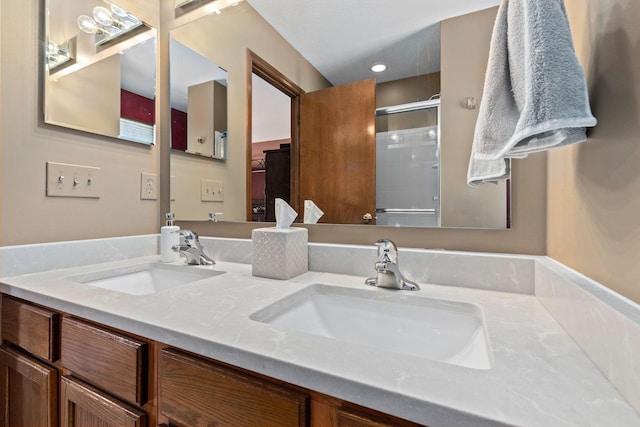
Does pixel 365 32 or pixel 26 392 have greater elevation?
pixel 365 32

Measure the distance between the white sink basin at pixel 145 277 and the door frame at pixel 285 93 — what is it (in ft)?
1.01

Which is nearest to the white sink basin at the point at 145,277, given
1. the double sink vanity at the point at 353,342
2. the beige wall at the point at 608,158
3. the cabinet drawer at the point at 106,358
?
the double sink vanity at the point at 353,342

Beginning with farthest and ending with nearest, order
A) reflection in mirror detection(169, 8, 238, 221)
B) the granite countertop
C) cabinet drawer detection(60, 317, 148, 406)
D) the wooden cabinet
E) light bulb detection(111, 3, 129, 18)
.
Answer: reflection in mirror detection(169, 8, 238, 221) < light bulb detection(111, 3, 129, 18) < cabinet drawer detection(60, 317, 148, 406) < the wooden cabinet < the granite countertop

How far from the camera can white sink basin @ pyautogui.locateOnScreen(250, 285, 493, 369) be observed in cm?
65

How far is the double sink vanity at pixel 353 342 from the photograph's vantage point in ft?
1.16

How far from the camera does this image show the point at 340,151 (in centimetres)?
105

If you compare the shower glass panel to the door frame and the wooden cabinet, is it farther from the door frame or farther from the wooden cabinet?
the wooden cabinet

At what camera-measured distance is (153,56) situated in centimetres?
134

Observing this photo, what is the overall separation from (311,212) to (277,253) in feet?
0.81

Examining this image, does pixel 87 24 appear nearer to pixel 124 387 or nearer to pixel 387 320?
pixel 124 387

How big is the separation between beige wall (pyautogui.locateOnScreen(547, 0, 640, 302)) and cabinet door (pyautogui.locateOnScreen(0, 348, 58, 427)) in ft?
3.93

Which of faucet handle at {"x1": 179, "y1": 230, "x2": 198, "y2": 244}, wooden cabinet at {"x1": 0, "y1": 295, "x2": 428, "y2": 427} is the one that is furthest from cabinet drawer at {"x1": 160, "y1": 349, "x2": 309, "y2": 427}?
faucet handle at {"x1": 179, "y1": 230, "x2": 198, "y2": 244}

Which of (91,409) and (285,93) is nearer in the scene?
(91,409)

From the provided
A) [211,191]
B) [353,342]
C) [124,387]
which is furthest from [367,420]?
[211,191]
